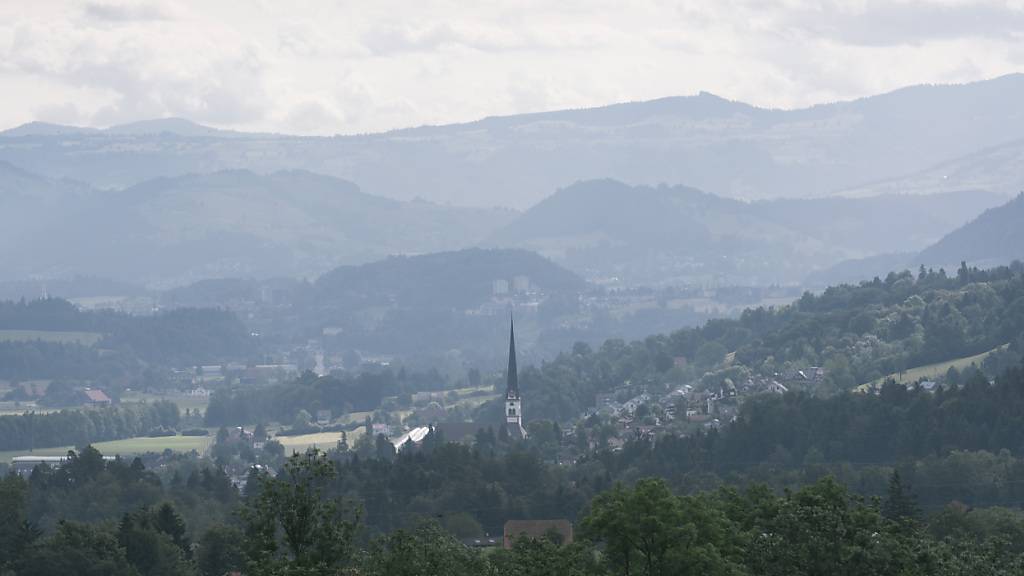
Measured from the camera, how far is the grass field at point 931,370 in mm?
155625

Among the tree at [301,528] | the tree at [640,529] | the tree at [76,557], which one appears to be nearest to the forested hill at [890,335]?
the tree at [76,557]

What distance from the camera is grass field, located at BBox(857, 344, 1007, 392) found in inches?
6127

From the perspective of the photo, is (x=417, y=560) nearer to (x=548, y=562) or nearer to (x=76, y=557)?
(x=548, y=562)

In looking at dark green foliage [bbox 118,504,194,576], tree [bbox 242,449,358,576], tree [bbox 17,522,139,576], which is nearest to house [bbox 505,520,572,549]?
dark green foliage [bbox 118,504,194,576]

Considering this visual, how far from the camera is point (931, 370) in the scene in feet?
523

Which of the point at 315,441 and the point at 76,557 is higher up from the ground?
the point at 76,557

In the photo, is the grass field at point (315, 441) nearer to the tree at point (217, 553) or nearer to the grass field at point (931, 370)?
the grass field at point (931, 370)

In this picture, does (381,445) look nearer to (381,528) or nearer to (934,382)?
(934,382)

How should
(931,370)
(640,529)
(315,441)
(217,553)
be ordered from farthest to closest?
1. (315,441)
2. (931,370)
3. (217,553)
4. (640,529)

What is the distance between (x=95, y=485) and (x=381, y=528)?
16.6m

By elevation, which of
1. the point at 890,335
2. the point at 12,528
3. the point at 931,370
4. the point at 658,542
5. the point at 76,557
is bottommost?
the point at 76,557

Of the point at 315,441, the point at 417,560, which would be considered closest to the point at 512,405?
the point at 315,441

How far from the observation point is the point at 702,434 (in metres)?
140

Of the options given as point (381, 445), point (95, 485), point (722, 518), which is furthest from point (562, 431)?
point (722, 518)
